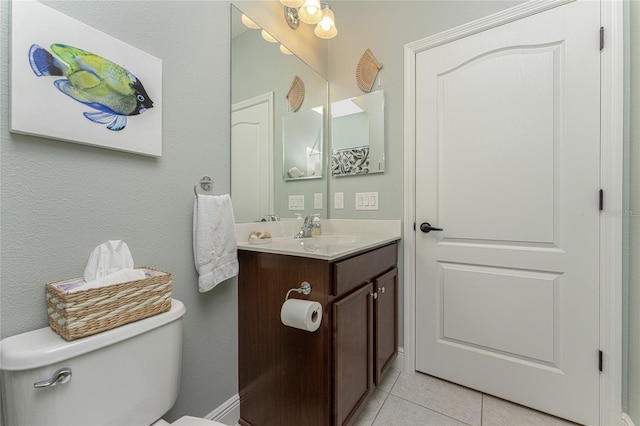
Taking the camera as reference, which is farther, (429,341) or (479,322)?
(429,341)

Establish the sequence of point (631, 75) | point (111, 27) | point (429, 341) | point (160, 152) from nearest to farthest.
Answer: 1. point (111, 27)
2. point (160, 152)
3. point (631, 75)
4. point (429, 341)

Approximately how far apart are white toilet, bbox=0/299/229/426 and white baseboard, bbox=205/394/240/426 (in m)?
0.41

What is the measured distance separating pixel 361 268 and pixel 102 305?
0.93 meters

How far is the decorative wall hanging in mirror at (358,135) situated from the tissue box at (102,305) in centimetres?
141

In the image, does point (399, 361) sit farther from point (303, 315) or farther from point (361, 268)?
point (303, 315)

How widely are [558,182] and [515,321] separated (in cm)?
76

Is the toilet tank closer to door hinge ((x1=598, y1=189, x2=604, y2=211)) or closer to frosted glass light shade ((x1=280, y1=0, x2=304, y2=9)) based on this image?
frosted glass light shade ((x1=280, y1=0, x2=304, y2=9))

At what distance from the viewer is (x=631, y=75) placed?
1184mm

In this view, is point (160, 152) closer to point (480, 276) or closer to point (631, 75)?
point (480, 276)

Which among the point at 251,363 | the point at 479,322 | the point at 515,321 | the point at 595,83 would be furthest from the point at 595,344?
the point at 251,363

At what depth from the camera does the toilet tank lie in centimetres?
60

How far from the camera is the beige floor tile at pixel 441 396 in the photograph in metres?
1.35

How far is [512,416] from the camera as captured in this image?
1.33m

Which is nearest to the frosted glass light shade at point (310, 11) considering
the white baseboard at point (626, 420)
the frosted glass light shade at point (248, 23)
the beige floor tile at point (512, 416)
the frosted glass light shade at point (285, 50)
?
the frosted glass light shade at point (285, 50)
